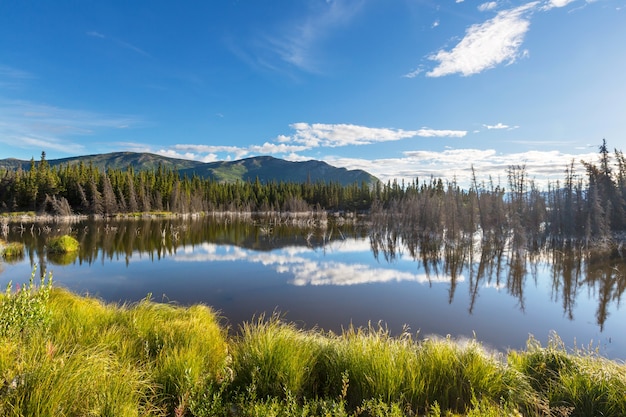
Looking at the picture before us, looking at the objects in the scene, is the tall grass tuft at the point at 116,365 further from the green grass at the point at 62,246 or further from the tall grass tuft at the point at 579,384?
the green grass at the point at 62,246

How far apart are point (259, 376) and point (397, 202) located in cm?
9824

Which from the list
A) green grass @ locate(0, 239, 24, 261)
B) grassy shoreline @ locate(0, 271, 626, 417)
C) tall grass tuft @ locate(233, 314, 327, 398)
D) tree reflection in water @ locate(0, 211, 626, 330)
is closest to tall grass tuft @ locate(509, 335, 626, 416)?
grassy shoreline @ locate(0, 271, 626, 417)

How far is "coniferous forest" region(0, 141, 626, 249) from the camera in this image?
148 ft

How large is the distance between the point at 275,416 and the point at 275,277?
52.8ft

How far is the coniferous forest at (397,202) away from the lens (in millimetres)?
44969

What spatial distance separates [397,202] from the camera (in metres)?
100

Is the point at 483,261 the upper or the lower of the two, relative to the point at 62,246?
lower

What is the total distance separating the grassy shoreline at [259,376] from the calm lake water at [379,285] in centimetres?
233

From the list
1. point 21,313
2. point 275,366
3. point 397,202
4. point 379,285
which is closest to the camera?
point 21,313

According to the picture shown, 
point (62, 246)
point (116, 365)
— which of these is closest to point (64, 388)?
point (116, 365)

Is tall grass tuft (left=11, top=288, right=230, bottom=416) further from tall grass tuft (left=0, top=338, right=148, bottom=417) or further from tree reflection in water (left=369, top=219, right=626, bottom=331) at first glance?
tree reflection in water (left=369, top=219, right=626, bottom=331)

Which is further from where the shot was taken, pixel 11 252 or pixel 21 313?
pixel 11 252

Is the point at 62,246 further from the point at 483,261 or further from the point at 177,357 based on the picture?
the point at 483,261

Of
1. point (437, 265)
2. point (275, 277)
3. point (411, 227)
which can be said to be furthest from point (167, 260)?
point (411, 227)
